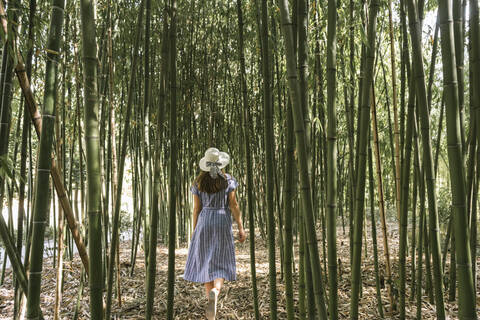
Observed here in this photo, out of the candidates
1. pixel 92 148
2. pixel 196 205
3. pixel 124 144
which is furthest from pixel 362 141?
pixel 196 205

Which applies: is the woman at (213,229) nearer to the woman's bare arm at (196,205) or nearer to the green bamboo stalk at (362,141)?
the woman's bare arm at (196,205)

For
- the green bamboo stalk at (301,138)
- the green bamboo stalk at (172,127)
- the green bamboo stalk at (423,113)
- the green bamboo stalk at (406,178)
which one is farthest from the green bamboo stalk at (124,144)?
the green bamboo stalk at (406,178)

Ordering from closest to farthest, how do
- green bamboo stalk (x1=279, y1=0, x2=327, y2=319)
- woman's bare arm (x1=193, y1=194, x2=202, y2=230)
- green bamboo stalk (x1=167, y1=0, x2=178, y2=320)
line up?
1. green bamboo stalk (x1=279, y1=0, x2=327, y2=319)
2. green bamboo stalk (x1=167, y1=0, x2=178, y2=320)
3. woman's bare arm (x1=193, y1=194, x2=202, y2=230)

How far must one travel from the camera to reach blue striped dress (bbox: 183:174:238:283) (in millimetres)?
2162

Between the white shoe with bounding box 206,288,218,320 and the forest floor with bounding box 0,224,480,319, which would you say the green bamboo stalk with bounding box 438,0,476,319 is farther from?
the white shoe with bounding box 206,288,218,320

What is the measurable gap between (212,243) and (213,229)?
0.08 metres

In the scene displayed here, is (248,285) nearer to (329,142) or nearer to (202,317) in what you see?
(202,317)

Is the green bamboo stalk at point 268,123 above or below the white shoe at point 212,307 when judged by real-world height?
above

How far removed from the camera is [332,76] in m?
1.02

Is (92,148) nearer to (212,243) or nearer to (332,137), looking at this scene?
(332,137)

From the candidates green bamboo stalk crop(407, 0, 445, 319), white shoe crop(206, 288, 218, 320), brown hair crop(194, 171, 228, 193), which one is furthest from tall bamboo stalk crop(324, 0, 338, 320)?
brown hair crop(194, 171, 228, 193)

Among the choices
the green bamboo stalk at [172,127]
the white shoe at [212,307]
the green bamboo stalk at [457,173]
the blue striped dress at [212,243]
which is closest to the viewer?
the green bamboo stalk at [457,173]

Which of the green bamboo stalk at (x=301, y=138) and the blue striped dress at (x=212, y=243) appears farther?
the blue striped dress at (x=212, y=243)

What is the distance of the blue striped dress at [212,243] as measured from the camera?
216cm
